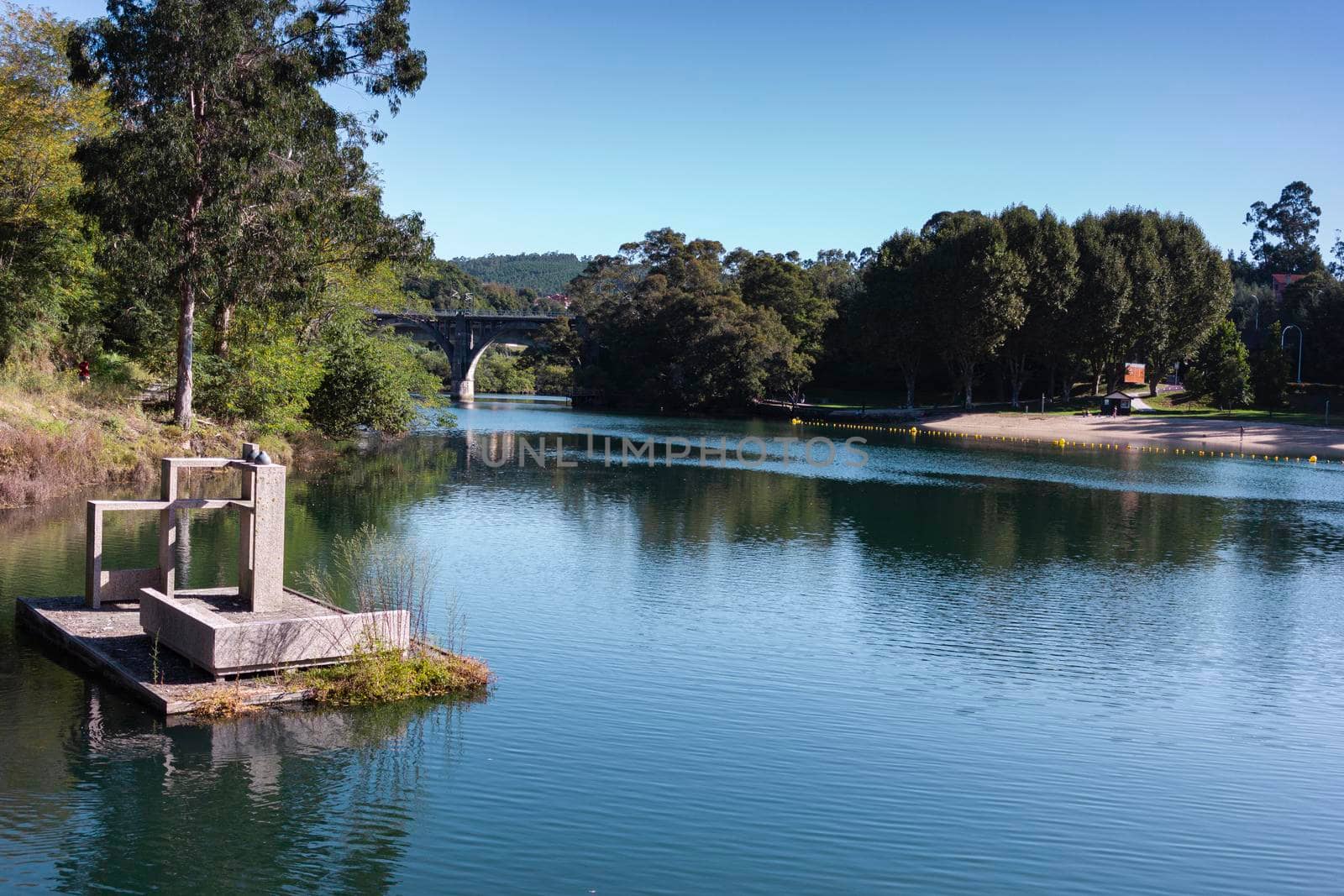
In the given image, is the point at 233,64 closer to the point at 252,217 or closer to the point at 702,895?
the point at 252,217

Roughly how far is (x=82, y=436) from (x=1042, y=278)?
7071cm

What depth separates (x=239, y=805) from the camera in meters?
10.1

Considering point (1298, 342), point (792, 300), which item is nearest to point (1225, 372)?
point (1298, 342)

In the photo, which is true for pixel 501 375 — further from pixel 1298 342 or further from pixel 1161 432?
pixel 1298 342

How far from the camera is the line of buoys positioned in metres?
64.0

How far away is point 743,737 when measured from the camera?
12.9 meters

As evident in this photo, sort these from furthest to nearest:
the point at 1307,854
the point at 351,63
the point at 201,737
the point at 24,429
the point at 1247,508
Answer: the point at 1247,508 → the point at 351,63 → the point at 24,429 → the point at 201,737 → the point at 1307,854

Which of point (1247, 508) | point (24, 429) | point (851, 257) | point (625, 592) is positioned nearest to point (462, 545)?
point (625, 592)

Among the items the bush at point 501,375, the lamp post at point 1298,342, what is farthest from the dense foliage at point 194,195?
the bush at point 501,375

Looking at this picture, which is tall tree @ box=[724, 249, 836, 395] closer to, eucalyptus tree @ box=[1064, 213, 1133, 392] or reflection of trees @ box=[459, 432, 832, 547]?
eucalyptus tree @ box=[1064, 213, 1133, 392]

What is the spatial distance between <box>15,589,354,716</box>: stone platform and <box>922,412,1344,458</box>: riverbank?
6464cm

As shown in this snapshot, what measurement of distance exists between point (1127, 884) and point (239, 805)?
772 cm

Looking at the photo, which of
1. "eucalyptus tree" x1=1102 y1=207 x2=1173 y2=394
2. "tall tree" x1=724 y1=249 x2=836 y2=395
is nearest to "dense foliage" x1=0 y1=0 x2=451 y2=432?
"eucalyptus tree" x1=1102 y1=207 x2=1173 y2=394

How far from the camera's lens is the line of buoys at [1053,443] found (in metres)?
64.0
